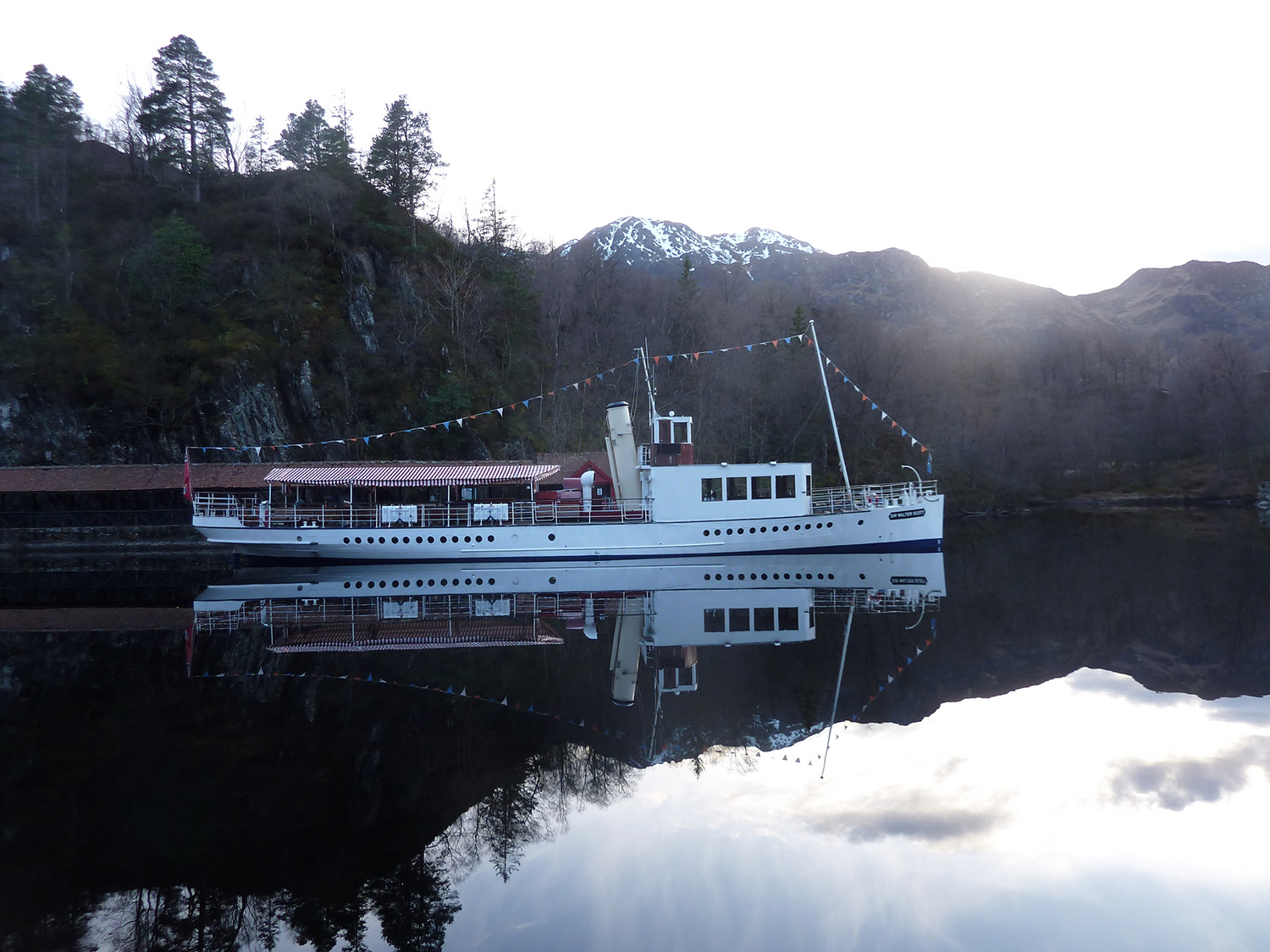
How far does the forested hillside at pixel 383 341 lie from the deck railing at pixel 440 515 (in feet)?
40.0

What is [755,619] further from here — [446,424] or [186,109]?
[186,109]

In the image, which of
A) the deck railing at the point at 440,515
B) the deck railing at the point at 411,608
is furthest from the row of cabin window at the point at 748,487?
the deck railing at the point at 411,608

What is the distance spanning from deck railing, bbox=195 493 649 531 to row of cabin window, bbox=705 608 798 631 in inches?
405

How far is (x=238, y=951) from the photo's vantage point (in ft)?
17.9

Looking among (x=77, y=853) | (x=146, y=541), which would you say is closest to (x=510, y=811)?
(x=77, y=853)

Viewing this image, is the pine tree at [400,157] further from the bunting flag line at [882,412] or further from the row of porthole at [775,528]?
the row of porthole at [775,528]

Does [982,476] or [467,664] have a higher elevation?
[982,476]

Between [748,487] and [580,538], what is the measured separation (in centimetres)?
641

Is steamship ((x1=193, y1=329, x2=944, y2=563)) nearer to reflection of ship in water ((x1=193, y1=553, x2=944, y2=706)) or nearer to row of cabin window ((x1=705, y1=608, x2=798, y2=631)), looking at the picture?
reflection of ship in water ((x1=193, y1=553, x2=944, y2=706))

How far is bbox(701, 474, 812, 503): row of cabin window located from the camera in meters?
27.1

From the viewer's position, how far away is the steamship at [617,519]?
2705 centimetres

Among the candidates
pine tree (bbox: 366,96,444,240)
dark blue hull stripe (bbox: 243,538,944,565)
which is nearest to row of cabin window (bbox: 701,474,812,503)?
dark blue hull stripe (bbox: 243,538,944,565)

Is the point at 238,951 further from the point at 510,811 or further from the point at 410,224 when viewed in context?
the point at 410,224

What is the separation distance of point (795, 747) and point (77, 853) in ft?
24.9
